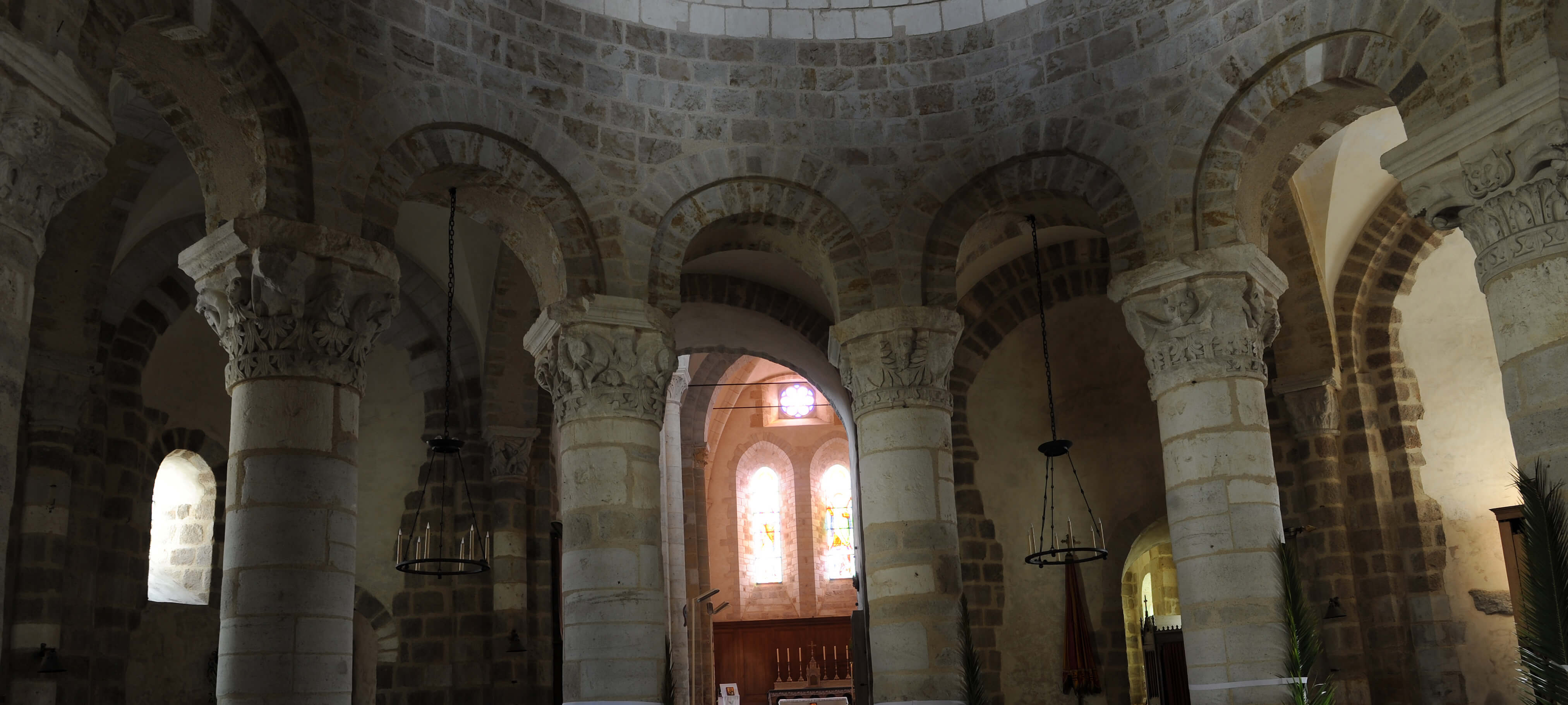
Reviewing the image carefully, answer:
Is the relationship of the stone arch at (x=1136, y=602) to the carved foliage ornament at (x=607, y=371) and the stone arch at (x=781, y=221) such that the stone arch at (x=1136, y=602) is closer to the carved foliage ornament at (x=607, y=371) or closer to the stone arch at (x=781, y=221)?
the stone arch at (x=781, y=221)

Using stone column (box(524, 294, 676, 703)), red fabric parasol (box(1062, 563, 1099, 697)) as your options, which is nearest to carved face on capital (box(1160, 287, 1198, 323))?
stone column (box(524, 294, 676, 703))

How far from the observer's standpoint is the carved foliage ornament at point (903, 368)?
29.9 ft

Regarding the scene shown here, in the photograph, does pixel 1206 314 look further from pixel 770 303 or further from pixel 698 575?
pixel 698 575

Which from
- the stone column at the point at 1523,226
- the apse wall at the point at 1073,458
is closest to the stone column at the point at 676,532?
the apse wall at the point at 1073,458

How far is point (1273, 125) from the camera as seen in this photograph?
27.7 ft

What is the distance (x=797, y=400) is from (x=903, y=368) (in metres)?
17.3

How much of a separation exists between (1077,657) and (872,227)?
526 cm

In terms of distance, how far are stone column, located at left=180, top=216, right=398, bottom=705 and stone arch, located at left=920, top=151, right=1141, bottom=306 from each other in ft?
13.3

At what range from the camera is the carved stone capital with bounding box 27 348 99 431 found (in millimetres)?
9562

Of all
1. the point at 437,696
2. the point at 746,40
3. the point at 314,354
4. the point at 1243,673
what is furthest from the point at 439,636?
the point at 1243,673

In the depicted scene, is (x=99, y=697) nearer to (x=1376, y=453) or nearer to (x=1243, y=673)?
(x=1243, y=673)

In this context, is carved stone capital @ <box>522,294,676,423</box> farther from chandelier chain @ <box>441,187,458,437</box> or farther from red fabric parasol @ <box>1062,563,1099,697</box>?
red fabric parasol @ <box>1062,563,1099,697</box>

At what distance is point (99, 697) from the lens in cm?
993

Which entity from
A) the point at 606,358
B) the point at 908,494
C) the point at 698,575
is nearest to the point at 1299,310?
the point at 908,494
